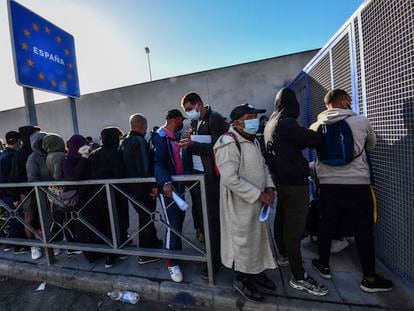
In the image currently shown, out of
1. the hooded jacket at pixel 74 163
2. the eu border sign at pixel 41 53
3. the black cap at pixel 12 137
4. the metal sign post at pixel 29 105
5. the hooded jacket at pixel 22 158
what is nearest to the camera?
the hooded jacket at pixel 74 163

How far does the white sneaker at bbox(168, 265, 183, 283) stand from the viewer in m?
2.49

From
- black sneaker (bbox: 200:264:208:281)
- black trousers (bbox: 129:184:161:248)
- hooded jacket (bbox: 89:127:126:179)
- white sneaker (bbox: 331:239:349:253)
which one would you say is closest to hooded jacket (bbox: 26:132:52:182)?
hooded jacket (bbox: 89:127:126:179)

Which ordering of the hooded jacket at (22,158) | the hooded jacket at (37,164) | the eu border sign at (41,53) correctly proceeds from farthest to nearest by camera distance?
the eu border sign at (41,53) → the hooded jacket at (22,158) → the hooded jacket at (37,164)

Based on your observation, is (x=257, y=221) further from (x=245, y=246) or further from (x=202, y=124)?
(x=202, y=124)

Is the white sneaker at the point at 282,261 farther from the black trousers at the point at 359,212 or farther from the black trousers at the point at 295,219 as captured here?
the black trousers at the point at 359,212

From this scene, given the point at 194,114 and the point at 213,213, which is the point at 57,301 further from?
the point at 194,114

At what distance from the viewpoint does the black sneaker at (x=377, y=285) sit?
211cm

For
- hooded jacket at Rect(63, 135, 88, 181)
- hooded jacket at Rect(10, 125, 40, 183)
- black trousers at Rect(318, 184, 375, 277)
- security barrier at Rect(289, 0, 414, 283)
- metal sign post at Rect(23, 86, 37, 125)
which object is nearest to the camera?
security barrier at Rect(289, 0, 414, 283)

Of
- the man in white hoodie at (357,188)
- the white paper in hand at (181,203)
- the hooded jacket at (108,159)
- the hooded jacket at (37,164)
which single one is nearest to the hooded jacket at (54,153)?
the hooded jacket at (37,164)

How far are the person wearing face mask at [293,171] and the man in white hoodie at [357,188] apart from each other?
277 mm

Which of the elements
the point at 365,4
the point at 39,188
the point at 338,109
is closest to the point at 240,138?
the point at 338,109

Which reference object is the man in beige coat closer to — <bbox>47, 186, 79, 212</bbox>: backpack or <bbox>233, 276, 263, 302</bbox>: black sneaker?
<bbox>233, 276, 263, 302</bbox>: black sneaker

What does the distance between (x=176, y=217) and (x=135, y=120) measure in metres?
1.22

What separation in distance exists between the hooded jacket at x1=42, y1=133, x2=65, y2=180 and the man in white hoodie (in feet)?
9.61
